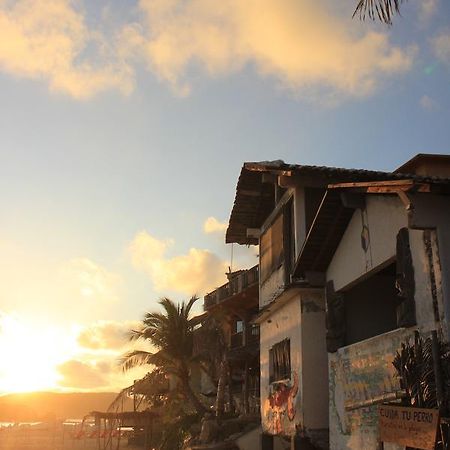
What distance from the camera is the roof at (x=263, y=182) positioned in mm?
13320

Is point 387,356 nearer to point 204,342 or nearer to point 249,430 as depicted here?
point 249,430

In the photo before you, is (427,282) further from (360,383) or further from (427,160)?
(427,160)

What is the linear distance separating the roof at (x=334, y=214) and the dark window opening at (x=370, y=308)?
3.26ft

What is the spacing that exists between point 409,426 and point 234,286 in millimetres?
24806

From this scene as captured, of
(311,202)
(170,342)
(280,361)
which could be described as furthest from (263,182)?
(170,342)

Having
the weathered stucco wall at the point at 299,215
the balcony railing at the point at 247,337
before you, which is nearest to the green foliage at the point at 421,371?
the weathered stucco wall at the point at 299,215

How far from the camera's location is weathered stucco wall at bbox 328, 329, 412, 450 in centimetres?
944

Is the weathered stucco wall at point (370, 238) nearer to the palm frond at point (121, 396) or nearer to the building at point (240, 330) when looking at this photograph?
the building at point (240, 330)

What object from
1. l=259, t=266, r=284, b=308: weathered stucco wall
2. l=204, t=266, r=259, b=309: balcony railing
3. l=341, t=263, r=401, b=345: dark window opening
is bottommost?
l=341, t=263, r=401, b=345: dark window opening

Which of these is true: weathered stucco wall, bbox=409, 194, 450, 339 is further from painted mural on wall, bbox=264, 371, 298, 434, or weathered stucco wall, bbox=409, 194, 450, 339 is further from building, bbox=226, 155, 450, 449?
painted mural on wall, bbox=264, 371, 298, 434

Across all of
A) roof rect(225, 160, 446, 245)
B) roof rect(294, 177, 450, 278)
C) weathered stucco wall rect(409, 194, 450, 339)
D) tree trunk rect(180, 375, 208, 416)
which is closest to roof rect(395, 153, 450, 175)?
roof rect(225, 160, 446, 245)

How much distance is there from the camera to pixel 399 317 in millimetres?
8852

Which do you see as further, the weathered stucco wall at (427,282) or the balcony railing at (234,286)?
the balcony railing at (234,286)

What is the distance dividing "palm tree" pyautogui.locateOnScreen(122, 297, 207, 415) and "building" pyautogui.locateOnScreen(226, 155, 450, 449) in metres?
12.0
